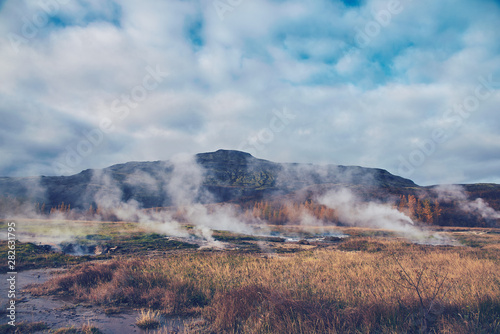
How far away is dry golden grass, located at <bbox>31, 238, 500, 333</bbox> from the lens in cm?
591

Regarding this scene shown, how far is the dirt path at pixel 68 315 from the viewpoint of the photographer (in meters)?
7.04

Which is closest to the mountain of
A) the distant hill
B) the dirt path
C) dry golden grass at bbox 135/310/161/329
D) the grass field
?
the distant hill

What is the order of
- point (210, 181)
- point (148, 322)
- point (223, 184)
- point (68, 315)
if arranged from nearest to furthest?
point (148, 322), point (68, 315), point (223, 184), point (210, 181)

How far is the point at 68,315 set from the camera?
7867 millimetres

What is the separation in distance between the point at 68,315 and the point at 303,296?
295 inches

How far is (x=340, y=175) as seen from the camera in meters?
170

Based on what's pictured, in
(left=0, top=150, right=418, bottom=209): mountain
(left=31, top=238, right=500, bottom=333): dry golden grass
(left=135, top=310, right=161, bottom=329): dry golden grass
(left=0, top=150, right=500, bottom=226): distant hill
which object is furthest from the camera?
Result: (left=0, top=150, right=418, bottom=209): mountain

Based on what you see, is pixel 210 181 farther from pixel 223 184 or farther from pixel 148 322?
pixel 148 322

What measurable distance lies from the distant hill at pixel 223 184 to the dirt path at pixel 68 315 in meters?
86.4

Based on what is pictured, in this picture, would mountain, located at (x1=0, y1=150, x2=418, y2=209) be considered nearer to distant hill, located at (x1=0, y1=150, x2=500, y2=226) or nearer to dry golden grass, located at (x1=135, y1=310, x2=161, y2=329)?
distant hill, located at (x1=0, y1=150, x2=500, y2=226)

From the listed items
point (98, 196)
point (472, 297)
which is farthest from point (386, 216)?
point (98, 196)

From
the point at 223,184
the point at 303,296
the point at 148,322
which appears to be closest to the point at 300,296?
the point at 303,296

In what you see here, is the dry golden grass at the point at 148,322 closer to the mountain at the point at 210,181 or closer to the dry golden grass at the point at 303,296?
the dry golden grass at the point at 303,296

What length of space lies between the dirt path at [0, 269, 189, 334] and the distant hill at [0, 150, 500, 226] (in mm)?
86409
